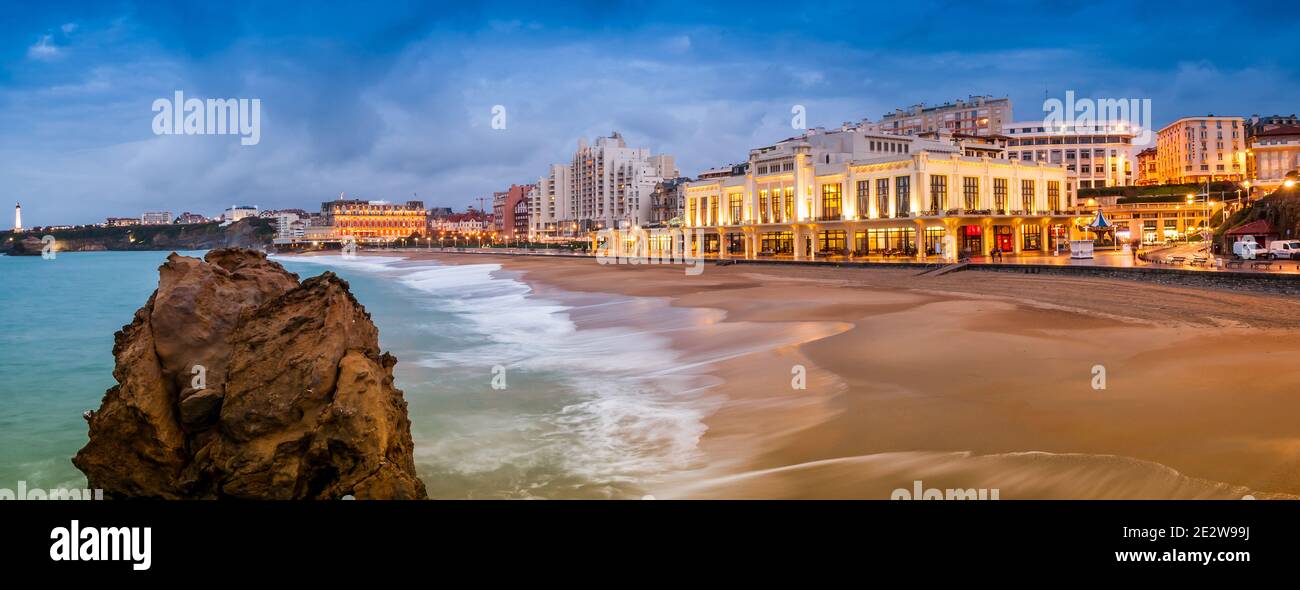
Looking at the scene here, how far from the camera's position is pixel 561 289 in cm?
4428

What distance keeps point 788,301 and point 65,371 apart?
24043mm

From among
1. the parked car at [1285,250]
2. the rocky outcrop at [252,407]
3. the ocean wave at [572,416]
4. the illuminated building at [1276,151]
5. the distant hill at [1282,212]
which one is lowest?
the ocean wave at [572,416]

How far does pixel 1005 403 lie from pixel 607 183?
16402 cm

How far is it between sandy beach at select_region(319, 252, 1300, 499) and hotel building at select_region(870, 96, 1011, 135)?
11364 cm

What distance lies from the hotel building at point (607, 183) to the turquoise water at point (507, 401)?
132m

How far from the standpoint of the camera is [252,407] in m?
7.29

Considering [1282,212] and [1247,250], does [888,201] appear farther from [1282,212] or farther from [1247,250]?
[1247,250]

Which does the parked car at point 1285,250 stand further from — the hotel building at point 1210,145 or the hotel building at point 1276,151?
the hotel building at point 1210,145

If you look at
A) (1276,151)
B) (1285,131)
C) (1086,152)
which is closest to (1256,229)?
(1276,151)

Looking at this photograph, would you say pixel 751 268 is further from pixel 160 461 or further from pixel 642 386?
pixel 160 461

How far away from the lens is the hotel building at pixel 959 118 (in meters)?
128

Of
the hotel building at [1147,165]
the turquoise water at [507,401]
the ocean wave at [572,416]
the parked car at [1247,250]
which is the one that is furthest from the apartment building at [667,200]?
the ocean wave at [572,416]

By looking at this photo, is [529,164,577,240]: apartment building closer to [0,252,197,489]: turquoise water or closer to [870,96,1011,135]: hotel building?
[870,96,1011,135]: hotel building
